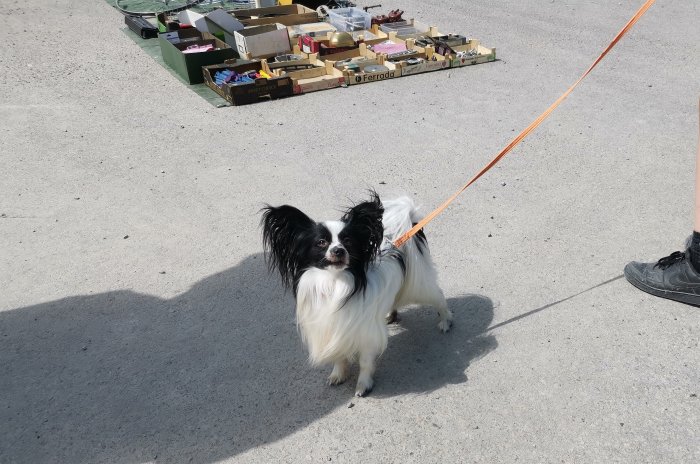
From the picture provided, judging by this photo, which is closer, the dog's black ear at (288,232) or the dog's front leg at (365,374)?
the dog's black ear at (288,232)

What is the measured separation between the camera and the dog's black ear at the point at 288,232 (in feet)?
8.69

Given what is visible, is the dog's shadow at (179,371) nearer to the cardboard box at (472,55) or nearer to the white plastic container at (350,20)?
the cardboard box at (472,55)

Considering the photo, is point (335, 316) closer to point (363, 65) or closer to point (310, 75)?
point (310, 75)

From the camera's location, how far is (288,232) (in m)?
2.70

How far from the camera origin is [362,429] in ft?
9.42

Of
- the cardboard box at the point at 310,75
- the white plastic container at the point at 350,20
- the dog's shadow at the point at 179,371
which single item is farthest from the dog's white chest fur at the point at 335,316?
the white plastic container at the point at 350,20

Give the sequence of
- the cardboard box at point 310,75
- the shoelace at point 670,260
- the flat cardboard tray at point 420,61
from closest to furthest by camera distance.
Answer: the shoelace at point 670,260 < the cardboard box at point 310,75 < the flat cardboard tray at point 420,61

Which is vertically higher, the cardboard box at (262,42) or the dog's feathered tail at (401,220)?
the dog's feathered tail at (401,220)

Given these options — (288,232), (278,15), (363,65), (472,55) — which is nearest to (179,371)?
(288,232)

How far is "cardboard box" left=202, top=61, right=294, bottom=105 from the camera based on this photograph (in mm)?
6387

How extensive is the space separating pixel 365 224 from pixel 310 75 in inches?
179

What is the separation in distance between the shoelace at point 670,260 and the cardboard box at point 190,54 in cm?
495

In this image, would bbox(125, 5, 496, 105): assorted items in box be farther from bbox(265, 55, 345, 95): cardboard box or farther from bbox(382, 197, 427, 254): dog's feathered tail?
bbox(382, 197, 427, 254): dog's feathered tail

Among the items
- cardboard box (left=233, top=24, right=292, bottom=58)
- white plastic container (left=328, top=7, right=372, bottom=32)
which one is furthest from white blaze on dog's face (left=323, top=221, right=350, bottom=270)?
white plastic container (left=328, top=7, right=372, bottom=32)
